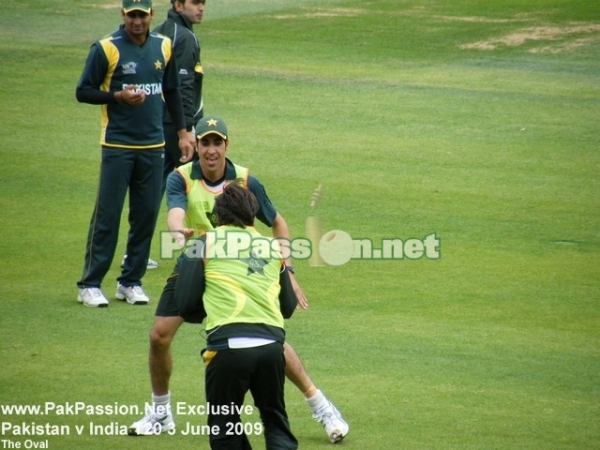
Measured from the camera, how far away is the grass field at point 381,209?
8.25 metres

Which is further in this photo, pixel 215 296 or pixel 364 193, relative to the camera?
pixel 364 193

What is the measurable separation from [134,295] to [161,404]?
2795 mm

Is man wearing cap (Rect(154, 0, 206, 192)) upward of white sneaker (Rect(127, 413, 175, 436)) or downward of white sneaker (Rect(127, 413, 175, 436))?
upward

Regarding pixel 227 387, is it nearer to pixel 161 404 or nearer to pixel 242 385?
pixel 242 385

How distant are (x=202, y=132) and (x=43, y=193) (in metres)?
6.15

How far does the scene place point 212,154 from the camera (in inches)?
313

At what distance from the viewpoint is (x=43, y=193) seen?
13.6 m

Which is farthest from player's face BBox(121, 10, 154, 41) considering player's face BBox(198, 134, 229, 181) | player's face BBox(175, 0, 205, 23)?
player's face BBox(198, 134, 229, 181)

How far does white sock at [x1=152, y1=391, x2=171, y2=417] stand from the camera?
7523mm

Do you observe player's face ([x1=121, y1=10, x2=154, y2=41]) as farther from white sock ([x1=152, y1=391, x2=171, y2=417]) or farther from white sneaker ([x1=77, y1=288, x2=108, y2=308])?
white sock ([x1=152, y1=391, x2=171, y2=417])

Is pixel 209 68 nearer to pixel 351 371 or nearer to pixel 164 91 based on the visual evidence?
pixel 164 91

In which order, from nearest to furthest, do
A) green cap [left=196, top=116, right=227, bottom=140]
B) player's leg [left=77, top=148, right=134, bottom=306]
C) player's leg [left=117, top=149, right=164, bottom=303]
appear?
1. green cap [left=196, top=116, right=227, bottom=140]
2. player's leg [left=77, top=148, right=134, bottom=306]
3. player's leg [left=117, top=149, right=164, bottom=303]

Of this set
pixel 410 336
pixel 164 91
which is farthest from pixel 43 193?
pixel 410 336

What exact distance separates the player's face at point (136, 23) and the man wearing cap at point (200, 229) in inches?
86.8
